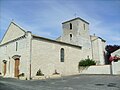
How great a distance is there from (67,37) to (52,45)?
9191 mm

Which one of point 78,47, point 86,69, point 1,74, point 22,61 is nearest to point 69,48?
point 78,47

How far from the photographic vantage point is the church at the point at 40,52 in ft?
67.5

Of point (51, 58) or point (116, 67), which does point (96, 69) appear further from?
point (51, 58)

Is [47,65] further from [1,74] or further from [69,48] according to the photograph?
[1,74]

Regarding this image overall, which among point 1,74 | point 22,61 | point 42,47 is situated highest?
point 42,47

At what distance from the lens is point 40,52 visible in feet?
70.4

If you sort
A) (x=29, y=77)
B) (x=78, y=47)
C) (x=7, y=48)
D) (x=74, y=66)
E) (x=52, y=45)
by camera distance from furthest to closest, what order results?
(x=78, y=47) < (x=74, y=66) < (x=7, y=48) < (x=52, y=45) < (x=29, y=77)

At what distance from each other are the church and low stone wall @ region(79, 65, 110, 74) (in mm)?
1117

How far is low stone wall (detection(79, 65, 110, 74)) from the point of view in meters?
24.5

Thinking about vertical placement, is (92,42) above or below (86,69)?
above

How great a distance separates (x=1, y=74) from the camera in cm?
2555

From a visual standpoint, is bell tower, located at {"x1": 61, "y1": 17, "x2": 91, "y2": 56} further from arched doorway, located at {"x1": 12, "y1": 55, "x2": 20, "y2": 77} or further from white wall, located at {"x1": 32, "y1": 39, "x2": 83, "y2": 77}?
arched doorway, located at {"x1": 12, "y1": 55, "x2": 20, "y2": 77}

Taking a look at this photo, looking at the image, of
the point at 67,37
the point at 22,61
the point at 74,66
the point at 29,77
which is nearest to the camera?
the point at 29,77

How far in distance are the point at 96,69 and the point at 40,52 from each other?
384 inches
